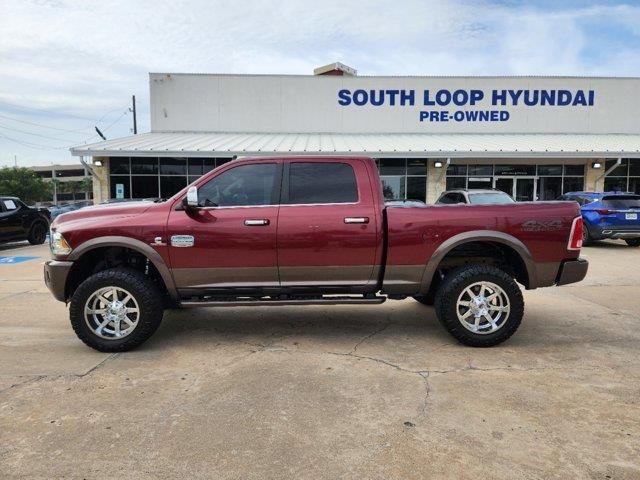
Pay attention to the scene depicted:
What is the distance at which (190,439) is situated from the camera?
10.4 ft

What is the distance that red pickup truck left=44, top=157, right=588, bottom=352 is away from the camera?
188 inches

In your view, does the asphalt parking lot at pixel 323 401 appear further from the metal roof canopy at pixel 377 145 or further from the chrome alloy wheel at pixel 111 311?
the metal roof canopy at pixel 377 145

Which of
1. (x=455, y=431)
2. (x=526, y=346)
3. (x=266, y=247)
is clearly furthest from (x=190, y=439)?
(x=526, y=346)

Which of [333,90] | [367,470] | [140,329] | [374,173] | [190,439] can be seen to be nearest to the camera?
[367,470]

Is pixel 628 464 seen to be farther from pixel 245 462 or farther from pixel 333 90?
pixel 333 90

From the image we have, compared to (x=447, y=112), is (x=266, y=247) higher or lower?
lower

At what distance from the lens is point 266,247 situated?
4.82 m

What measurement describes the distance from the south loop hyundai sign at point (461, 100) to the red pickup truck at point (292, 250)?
747 inches

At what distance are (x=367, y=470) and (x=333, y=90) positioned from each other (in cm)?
2182

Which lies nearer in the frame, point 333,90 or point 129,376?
point 129,376

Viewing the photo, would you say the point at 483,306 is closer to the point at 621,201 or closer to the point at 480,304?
the point at 480,304

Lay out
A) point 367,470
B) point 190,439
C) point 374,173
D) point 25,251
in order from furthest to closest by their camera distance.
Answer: point 25,251, point 374,173, point 190,439, point 367,470

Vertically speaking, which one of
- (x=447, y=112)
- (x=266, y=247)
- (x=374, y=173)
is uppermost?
(x=447, y=112)

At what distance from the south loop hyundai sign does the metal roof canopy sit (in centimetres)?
97
